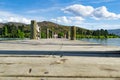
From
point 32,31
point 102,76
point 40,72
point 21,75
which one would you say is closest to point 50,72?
point 40,72

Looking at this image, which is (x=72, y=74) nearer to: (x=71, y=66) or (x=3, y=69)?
(x=71, y=66)

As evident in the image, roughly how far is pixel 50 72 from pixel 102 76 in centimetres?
61

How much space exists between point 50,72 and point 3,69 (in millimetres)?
610

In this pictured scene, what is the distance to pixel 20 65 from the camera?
4.12 metres

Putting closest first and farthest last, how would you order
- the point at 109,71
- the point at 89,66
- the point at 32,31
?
1. the point at 109,71
2. the point at 89,66
3. the point at 32,31

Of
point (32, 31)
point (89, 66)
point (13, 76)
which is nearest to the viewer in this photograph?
point (13, 76)

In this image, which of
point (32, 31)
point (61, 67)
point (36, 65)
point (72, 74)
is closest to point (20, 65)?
point (36, 65)

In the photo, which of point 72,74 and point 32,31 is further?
point 32,31

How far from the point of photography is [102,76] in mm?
3467

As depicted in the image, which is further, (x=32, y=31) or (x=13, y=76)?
(x=32, y=31)

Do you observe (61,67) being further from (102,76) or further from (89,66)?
(102,76)

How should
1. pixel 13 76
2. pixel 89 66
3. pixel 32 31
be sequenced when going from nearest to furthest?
pixel 13 76 < pixel 89 66 < pixel 32 31

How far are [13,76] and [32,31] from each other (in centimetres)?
2255

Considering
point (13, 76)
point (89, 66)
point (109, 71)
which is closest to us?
point (13, 76)
